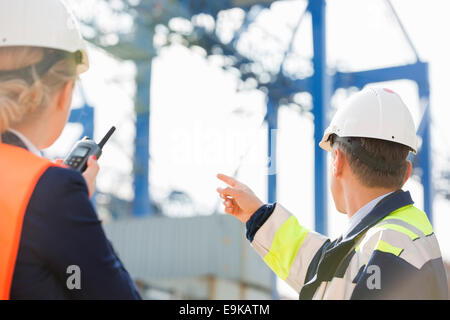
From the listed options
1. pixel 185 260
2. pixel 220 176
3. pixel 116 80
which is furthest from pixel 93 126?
pixel 220 176

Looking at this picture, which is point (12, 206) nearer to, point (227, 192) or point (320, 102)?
point (227, 192)


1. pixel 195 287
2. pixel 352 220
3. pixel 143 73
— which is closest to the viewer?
pixel 352 220

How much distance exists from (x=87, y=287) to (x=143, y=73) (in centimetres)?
1875

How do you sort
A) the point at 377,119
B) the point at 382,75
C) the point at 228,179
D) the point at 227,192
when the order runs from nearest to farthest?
the point at 377,119 < the point at 228,179 < the point at 227,192 < the point at 382,75

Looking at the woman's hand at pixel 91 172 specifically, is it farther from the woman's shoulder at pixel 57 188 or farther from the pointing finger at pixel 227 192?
the pointing finger at pixel 227 192

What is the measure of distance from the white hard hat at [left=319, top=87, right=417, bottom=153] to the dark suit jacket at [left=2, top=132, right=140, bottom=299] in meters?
1.35

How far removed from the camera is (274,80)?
18891mm

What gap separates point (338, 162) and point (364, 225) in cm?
31

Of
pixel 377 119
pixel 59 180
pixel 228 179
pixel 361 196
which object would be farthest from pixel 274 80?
pixel 59 180

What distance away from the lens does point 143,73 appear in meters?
20.0

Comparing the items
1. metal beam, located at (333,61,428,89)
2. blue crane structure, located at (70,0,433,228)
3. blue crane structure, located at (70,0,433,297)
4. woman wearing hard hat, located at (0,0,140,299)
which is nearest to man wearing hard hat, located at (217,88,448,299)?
woman wearing hard hat, located at (0,0,140,299)

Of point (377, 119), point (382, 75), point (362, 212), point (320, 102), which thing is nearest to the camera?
point (362, 212)

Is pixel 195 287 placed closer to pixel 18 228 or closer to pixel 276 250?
pixel 276 250

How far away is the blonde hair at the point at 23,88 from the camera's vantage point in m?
1.80
